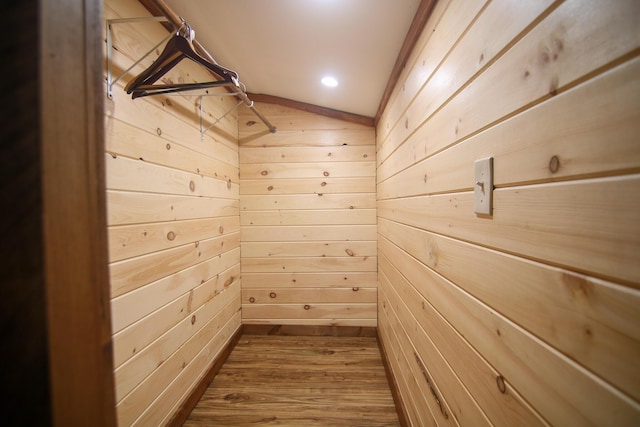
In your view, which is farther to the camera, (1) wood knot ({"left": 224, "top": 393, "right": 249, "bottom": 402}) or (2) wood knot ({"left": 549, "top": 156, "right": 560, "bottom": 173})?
(1) wood knot ({"left": 224, "top": 393, "right": 249, "bottom": 402})

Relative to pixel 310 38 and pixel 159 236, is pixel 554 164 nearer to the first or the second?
pixel 310 38

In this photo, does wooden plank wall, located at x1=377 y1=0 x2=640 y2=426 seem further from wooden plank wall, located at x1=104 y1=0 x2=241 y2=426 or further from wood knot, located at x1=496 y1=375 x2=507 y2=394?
wooden plank wall, located at x1=104 y1=0 x2=241 y2=426

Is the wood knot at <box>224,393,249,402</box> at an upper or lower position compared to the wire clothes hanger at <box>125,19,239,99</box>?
lower

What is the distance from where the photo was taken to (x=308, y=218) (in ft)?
7.37

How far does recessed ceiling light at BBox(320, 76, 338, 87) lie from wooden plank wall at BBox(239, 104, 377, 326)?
1.62ft

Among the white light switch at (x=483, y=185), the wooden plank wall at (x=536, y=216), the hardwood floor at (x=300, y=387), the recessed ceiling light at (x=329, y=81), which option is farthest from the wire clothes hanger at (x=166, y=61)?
the hardwood floor at (x=300, y=387)

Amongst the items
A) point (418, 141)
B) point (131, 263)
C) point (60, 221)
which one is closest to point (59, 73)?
point (60, 221)

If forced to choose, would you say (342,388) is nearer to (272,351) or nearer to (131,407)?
(272,351)

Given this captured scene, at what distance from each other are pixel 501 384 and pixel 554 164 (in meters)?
0.50

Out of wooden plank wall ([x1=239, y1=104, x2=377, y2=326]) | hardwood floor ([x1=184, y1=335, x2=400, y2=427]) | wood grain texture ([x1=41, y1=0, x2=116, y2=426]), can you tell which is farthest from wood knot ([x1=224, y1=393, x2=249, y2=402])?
wood grain texture ([x1=41, y1=0, x2=116, y2=426])

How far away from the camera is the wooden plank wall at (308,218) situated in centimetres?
223

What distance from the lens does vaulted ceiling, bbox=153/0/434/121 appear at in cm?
104

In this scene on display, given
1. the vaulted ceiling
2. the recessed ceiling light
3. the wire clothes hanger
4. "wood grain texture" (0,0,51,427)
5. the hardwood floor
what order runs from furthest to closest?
1. the recessed ceiling light
2. the hardwood floor
3. the vaulted ceiling
4. the wire clothes hanger
5. "wood grain texture" (0,0,51,427)

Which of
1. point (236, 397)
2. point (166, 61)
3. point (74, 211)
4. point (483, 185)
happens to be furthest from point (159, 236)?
point (483, 185)
